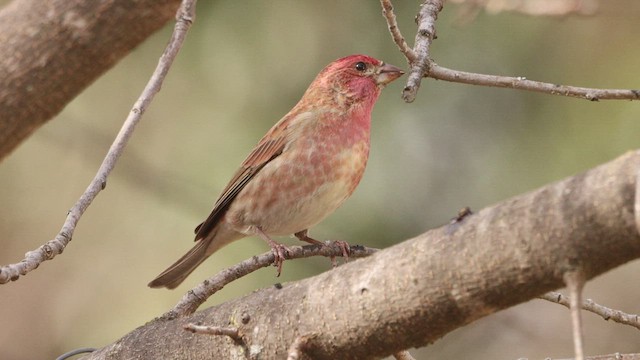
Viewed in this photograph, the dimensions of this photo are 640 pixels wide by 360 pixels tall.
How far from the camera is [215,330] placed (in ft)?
8.39

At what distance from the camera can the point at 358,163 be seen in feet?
15.9

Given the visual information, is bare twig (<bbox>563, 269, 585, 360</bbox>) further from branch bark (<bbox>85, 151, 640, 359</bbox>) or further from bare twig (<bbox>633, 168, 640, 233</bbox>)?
bare twig (<bbox>633, 168, 640, 233</bbox>)

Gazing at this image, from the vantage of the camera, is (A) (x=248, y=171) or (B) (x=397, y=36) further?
(A) (x=248, y=171)

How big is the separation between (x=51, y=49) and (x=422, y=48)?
2.02m

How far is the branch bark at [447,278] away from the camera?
195 cm

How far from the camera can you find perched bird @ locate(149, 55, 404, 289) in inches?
189

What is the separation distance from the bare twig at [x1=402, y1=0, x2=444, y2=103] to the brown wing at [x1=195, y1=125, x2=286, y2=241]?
74.0 inches

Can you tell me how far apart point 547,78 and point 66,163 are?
356 cm

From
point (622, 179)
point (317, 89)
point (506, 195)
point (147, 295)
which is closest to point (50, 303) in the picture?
point (147, 295)

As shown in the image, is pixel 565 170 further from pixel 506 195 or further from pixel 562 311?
pixel 562 311

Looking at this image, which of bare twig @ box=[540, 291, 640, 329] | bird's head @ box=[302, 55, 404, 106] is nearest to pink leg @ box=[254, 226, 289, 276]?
bird's head @ box=[302, 55, 404, 106]

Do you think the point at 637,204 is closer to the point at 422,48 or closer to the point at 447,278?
the point at 447,278

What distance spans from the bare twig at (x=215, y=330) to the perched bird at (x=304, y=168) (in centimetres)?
189

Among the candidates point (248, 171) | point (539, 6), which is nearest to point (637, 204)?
point (539, 6)
